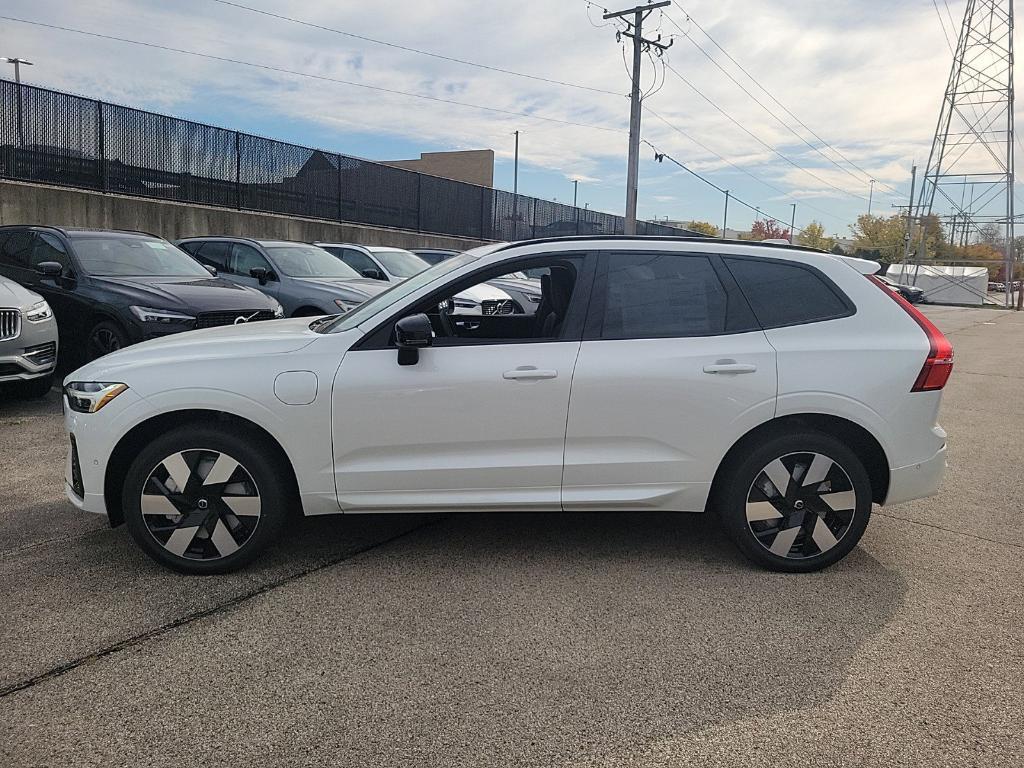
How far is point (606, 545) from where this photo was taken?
14.3 feet

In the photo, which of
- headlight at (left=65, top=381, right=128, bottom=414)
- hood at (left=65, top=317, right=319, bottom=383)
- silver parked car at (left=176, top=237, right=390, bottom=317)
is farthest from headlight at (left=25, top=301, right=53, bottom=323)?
headlight at (left=65, top=381, right=128, bottom=414)

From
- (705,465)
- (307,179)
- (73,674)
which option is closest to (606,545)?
(705,465)

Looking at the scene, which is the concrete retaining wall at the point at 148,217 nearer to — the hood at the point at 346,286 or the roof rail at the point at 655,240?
the hood at the point at 346,286

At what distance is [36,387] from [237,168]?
41.6ft

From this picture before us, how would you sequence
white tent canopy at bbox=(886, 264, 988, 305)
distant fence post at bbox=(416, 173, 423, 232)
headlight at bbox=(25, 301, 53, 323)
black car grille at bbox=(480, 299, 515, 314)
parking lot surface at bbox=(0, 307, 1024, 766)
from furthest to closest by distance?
white tent canopy at bbox=(886, 264, 988, 305) → distant fence post at bbox=(416, 173, 423, 232) → black car grille at bbox=(480, 299, 515, 314) → headlight at bbox=(25, 301, 53, 323) → parking lot surface at bbox=(0, 307, 1024, 766)

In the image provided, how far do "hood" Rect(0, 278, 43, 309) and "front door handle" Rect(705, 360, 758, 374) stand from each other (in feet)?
21.0

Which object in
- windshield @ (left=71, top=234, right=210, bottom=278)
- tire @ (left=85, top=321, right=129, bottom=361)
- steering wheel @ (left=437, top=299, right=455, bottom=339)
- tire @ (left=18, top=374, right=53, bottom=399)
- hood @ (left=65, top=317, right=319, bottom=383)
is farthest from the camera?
windshield @ (left=71, top=234, right=210, bottom=278)

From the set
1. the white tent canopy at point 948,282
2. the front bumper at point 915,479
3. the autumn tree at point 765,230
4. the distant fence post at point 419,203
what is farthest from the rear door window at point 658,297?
the autumn tree at point 765,230

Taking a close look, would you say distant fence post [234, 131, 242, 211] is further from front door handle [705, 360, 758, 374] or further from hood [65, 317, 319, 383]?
front door handle [705, 360, 758, 374]

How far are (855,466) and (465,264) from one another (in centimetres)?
214

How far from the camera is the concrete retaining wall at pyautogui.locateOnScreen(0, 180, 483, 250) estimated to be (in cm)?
1406

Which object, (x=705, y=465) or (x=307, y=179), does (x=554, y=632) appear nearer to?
(x=705, y=465)

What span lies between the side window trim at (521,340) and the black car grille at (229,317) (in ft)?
15.0

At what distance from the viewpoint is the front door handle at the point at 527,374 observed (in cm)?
378
